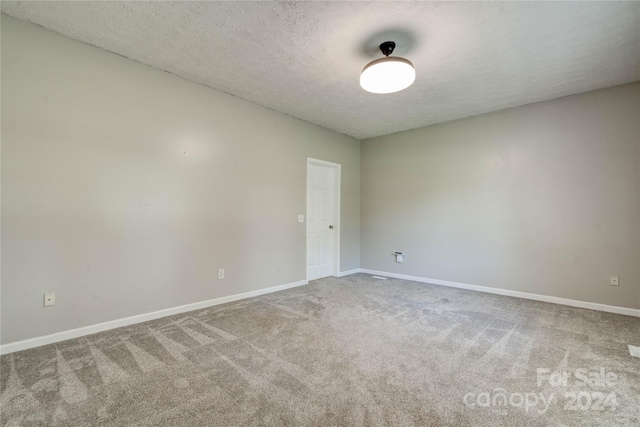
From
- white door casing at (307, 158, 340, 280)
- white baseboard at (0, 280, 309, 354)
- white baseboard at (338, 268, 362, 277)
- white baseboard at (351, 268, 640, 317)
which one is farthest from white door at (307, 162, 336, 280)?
white baseboard at (0, 280, 309, 354)

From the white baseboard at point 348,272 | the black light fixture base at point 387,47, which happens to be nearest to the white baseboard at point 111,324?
the white baseboard at point 348,272

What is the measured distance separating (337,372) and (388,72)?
8.44 ft

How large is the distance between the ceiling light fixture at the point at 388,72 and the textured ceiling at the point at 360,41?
187 millimetres

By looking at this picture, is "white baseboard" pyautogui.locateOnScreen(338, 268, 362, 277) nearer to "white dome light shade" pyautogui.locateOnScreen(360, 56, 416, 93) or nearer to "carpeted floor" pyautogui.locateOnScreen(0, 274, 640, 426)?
"carpeted floor" pyautogui.locateOnScreen(0, 274, 640, 426)

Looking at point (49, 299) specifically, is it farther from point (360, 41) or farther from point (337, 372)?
point (360, 41)

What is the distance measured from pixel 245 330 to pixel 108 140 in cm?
232

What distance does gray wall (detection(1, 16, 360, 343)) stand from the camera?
2.38 m

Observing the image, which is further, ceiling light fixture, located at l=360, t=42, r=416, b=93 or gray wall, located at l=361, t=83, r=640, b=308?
gray wall, located at l=361, t=83, r=640, b=308

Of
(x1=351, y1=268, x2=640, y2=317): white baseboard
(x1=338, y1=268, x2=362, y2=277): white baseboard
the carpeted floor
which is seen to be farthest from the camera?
(x1=338, y1=268, x2=362, y2=277): white baseboard

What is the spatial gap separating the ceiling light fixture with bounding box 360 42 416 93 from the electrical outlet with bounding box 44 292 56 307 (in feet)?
11.4

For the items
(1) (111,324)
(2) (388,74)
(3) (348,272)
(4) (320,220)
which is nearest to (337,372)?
(1) (111,324)

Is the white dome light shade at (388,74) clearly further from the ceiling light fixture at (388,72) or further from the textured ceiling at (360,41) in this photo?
the textured ceiling at (360,41)

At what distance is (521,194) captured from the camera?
158 inches

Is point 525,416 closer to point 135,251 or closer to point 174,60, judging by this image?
point 135,251
